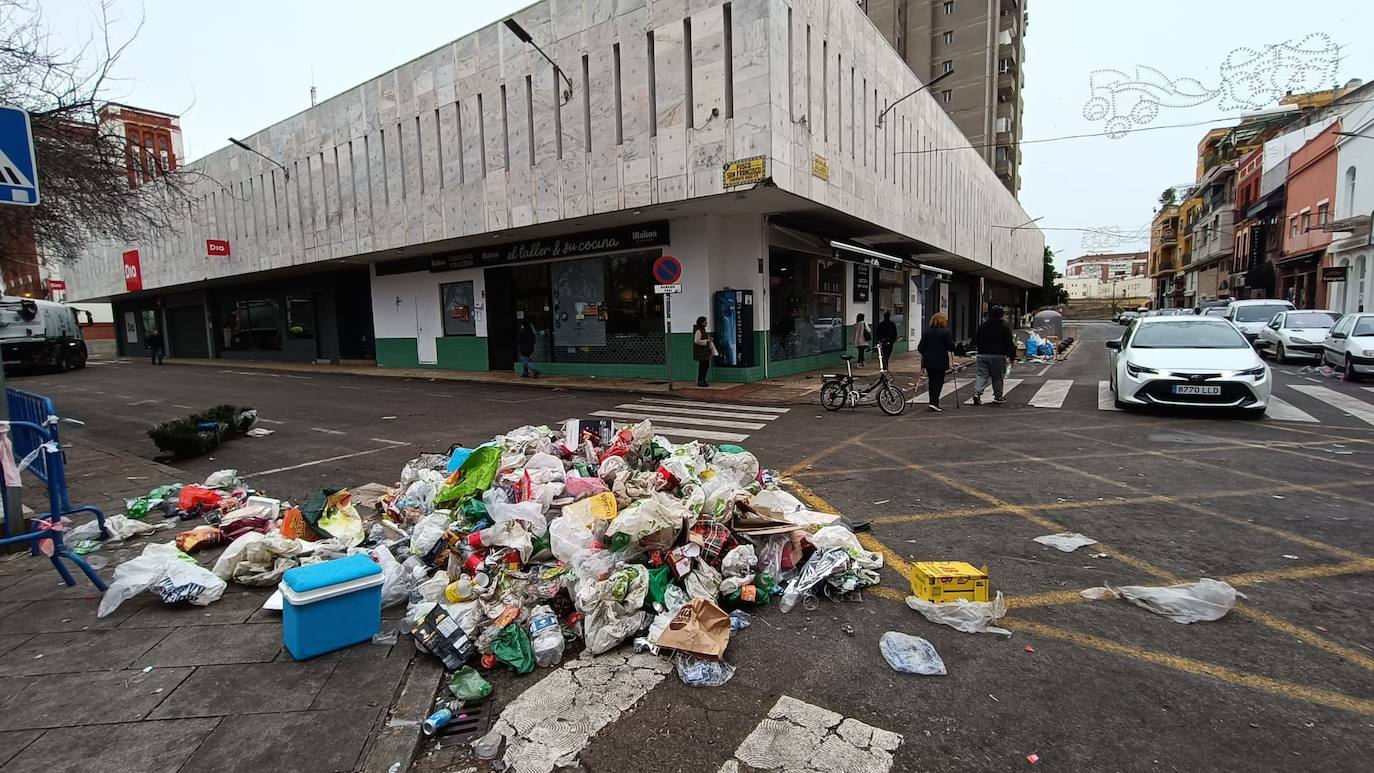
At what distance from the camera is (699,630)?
10.5 feet

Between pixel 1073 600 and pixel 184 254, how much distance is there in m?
38.2

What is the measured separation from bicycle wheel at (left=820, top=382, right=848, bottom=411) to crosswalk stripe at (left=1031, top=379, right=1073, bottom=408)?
3464 millimetres

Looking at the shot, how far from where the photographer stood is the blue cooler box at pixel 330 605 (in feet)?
10.1

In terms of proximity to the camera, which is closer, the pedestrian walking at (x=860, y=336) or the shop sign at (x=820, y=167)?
the shop sign at (x=820, y=167)

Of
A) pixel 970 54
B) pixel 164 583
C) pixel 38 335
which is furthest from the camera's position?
pixel 970 54

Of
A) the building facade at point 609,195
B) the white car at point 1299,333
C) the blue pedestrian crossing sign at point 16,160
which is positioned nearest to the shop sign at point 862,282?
the building facade at point 609,195

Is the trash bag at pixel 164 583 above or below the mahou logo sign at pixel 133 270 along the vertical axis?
below

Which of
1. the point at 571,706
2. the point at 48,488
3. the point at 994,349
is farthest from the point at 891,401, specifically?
the point at 48,488

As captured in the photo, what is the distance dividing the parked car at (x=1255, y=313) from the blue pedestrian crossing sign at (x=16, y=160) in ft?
93.1

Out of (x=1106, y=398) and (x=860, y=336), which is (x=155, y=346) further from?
(x=1106, y=398)

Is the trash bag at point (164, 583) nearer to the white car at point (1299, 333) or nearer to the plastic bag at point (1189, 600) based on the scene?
the plastic bag at point (1189, 600)

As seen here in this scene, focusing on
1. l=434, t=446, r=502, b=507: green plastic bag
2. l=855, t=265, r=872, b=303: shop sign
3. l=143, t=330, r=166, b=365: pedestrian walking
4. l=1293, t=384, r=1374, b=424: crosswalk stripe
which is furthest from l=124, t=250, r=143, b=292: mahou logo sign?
l=1293, t=384, r=1374, b=424: crosswalk stripe

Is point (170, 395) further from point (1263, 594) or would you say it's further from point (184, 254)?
point (1263, 594)

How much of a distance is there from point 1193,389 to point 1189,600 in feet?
24.9
